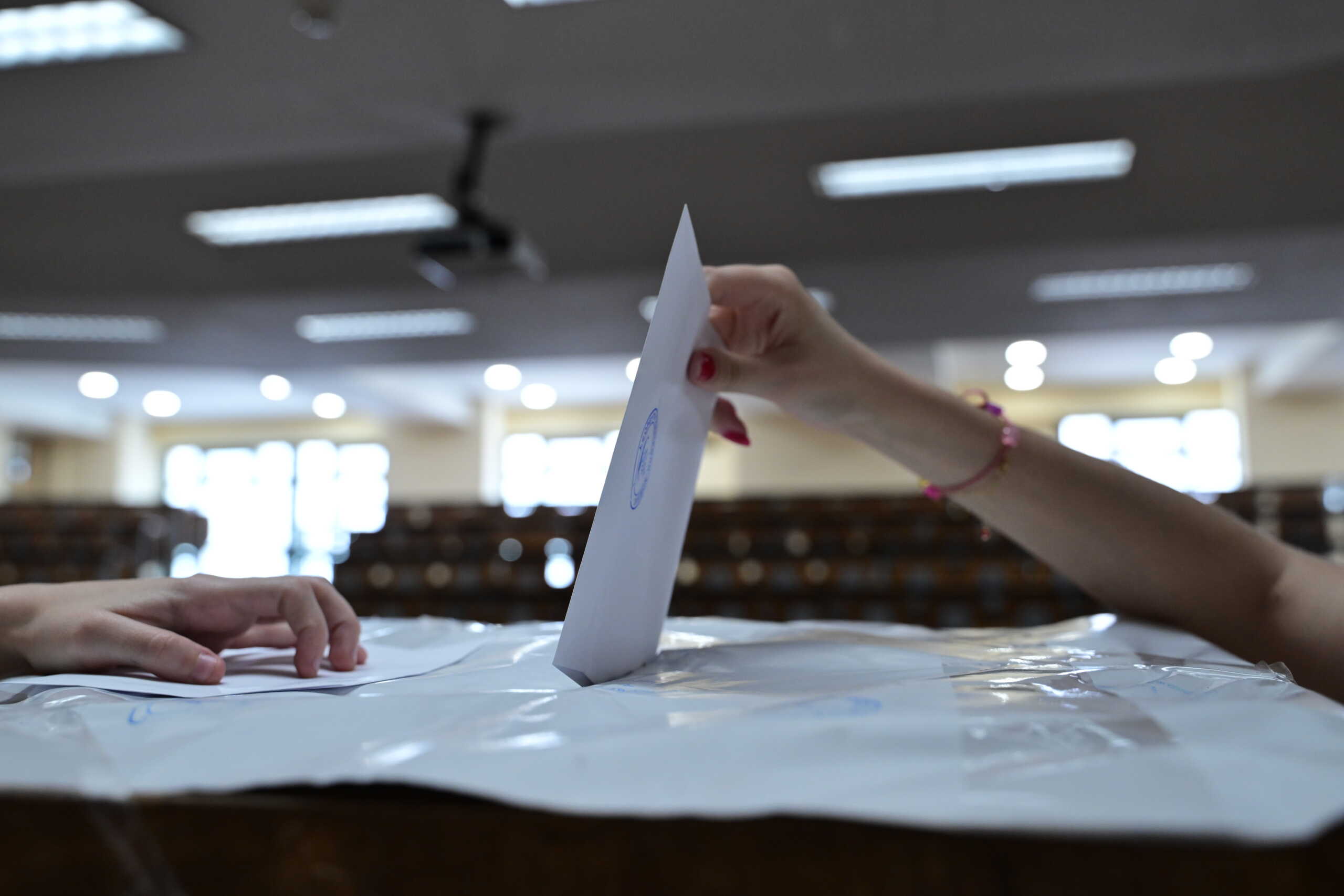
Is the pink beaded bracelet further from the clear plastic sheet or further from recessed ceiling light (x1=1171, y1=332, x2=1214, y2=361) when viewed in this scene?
recessed ceiling light (x1=1171, y1=332, x2=1214, y2=361)

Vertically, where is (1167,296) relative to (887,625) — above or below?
above

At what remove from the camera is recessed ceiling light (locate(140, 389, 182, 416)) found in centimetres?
872

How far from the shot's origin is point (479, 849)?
0.59ft

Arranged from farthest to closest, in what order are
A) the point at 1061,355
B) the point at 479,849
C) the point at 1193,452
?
the point at 1193,452 < the point at 1061,355 < the point at 479,849

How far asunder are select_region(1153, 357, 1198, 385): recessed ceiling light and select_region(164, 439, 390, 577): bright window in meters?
7.58

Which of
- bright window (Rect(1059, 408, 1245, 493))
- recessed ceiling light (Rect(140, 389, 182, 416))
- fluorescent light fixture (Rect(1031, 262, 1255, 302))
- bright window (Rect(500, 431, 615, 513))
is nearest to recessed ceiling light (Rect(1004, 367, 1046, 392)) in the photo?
bright window (Rect(1059, 408, 1245, 493))

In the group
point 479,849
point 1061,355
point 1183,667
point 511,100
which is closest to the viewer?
point 479,849

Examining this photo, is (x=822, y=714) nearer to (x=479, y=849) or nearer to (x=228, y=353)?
(x=479, y=849)

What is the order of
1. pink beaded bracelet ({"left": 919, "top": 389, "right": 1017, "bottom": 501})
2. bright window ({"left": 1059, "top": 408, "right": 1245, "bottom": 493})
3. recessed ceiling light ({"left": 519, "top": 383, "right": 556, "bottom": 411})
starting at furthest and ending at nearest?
recessed ceiling light ({"left": 519, "top": 383, "right": 556, "bottom": 411}), bright window ({"left": 1059, "top": 408, "right": 1245, "bottom": 493}), pink beaded bracelet ({"left": 919, "top": 389, "right": 1017, "bottom": 501})

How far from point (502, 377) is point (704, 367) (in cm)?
789

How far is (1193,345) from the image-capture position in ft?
23.9

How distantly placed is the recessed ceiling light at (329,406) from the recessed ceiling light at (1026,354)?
224 inches

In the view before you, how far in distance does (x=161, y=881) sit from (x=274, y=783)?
0.03 metres

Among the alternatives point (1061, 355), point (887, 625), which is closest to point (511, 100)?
point (887, 625)
